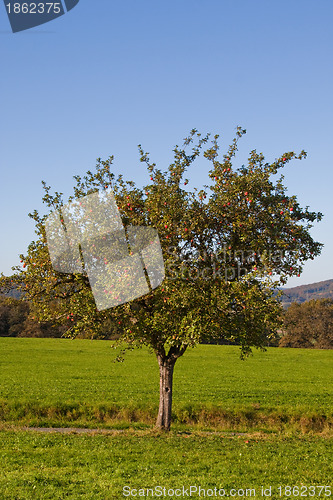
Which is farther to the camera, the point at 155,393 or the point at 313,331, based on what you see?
the point at 313,331

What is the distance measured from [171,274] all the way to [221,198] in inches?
121

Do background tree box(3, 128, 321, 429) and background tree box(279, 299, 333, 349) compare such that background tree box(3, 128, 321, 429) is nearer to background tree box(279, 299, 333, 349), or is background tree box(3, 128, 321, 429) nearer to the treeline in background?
the treeline in background

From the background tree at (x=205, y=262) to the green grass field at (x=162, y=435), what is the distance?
3709 mm

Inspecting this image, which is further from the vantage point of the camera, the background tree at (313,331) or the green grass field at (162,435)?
the background tree at (313,331)

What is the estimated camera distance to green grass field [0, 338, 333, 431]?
23.8 metres

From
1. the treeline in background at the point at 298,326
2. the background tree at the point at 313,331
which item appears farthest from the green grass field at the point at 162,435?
the background tree at the point at 313,331

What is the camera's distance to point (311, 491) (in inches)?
406

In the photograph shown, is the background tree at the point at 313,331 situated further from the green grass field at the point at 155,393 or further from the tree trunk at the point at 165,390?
the tree trunk at the point at 165,390

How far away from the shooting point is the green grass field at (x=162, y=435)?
425 inches

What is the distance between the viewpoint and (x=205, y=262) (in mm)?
15383

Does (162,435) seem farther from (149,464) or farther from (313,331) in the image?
(313,331)

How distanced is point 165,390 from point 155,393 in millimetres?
12157

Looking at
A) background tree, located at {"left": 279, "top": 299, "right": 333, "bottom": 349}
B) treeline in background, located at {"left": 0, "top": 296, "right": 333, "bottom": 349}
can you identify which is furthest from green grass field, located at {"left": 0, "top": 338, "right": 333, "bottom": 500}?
background tree, located at {"left": 279, "top": 299, "right": 333, "bottom": 349}

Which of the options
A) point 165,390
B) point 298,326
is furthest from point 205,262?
point 298,326
